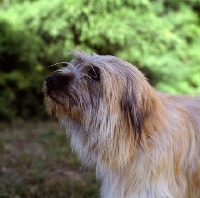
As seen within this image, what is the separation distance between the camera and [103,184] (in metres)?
3.61

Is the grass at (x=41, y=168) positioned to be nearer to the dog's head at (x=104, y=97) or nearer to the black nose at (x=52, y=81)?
the dog's head at (x=104, y=97)

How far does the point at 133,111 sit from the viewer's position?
10.3 feet

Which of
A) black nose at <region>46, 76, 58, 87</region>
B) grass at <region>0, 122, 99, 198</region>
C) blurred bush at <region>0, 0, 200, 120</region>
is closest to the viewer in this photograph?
black nose at <region>46, 76, 58, 87</region>

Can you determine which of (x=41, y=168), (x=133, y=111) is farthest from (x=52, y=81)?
(x=41, y=168)

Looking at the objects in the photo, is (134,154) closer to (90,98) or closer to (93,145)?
(93,145)

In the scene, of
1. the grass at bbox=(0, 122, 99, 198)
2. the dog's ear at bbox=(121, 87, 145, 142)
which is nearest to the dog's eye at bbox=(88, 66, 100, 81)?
the dog's ear at bbox=(121, 87, 145, 142)

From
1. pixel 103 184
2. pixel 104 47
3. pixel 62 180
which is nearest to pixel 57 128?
pixel 104 47

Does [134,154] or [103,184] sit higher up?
[134,154]

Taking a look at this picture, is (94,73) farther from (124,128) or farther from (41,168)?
(41,168)

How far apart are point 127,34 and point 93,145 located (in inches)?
203

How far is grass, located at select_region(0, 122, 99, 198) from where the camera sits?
195 inches

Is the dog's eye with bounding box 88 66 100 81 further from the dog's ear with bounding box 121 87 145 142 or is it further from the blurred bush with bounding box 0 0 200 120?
the blurred bush with bounding box 0 0 200 120

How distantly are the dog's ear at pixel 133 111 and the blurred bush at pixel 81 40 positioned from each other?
15.4 feet

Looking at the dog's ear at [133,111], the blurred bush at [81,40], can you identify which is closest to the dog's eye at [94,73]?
the dog's ear at [133,111]
